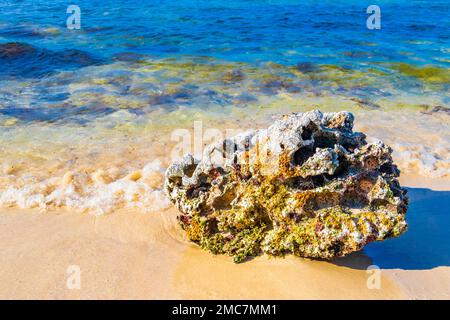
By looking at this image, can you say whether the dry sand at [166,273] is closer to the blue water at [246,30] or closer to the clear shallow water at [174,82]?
the clear shallow water at [174,82]

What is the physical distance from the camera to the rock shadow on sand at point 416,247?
4902mm

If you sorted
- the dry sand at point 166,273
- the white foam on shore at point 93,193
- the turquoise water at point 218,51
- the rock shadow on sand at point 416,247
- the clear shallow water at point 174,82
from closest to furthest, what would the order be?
1. the dry sand at point 166,273
2. the rock shadow on sand at point 416,247
3. the white foam on shore at point 93,193
4. the clear shallow water at point 174,82
5. the turquoise water at point 218,51

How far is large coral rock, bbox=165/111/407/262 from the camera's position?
4.54 metres

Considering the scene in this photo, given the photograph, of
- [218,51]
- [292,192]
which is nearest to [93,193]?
[292,192]

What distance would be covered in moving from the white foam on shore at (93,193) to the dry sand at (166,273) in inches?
28.3

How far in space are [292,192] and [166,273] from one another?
1.57 metres

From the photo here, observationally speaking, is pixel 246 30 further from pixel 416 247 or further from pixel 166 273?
pixel 166 273

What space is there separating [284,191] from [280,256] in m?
0.71

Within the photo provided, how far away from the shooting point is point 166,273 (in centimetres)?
479

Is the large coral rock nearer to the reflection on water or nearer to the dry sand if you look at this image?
the dry sand

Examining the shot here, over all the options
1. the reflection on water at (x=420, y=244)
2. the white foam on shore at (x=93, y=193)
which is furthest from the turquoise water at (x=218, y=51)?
the reflection on water at (x=420, y=244)

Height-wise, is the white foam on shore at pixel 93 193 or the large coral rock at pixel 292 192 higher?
the large coral rock at pixel 292 192
